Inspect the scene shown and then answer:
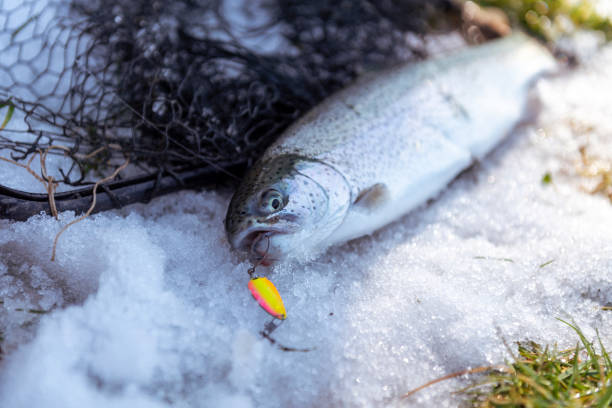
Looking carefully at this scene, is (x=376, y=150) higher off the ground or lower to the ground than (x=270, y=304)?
higher

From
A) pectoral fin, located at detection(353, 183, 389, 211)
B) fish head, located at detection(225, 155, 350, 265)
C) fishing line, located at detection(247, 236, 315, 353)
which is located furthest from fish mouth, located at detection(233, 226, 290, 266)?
pectoral fin, located at detection(353, 183, 389, 211)

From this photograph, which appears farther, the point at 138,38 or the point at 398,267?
the point at 138,38

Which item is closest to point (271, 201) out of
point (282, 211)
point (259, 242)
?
point (282, 211)

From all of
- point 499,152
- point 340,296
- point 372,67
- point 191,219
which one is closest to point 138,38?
point 191,219

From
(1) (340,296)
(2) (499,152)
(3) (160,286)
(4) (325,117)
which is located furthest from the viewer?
(2) (499,152)

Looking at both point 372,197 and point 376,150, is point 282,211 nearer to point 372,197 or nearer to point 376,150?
point 372,197

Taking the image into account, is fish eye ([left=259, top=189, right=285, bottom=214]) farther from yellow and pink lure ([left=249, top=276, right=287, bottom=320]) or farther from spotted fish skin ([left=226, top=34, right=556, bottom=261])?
yellow and pink lure ([left=249, top=276, right=287, bottom=320])

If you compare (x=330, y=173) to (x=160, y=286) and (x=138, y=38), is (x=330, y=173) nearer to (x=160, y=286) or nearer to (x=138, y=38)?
(x=160, y=286)
